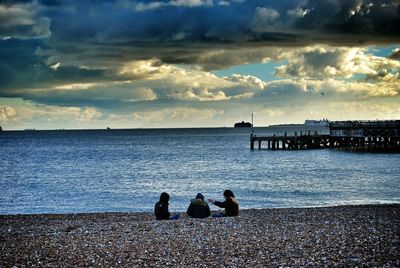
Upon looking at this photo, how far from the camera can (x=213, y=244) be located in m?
11.9

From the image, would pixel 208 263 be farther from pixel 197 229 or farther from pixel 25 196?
pixel 25 196

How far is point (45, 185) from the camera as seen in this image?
4072cm

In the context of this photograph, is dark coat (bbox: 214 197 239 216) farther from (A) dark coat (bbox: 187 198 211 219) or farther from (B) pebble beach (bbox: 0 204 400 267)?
(B) pebble beach (bbox: 0 204 400 267)

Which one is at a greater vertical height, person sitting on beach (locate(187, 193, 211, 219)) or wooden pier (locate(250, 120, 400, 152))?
wooden pier (locate(250, 120, 400, 152))

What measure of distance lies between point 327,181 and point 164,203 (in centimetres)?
2469

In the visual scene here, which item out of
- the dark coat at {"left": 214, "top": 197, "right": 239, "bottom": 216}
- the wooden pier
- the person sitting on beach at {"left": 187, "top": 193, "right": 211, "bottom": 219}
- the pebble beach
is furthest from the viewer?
the wooden pier

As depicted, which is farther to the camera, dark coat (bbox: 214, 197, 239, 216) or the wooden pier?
the wooden pier

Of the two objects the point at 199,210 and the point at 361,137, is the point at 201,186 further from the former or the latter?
the point at 361,137

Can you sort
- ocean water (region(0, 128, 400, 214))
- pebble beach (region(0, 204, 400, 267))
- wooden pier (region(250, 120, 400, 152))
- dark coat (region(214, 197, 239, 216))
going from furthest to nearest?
1. wooden pier (region(250, 120, 400, 152))
2. ocean water (region(0, 128, 400, 214))
3. dark coat (region(214, 197, 239, 216))
4. pebble beach (region(0, 204, 400, 267))

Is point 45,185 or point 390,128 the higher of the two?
point 390,128

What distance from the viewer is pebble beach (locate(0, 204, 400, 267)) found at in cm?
1049

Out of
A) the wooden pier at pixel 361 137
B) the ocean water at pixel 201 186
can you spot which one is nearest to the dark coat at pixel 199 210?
the ocean water at pixel 201 186

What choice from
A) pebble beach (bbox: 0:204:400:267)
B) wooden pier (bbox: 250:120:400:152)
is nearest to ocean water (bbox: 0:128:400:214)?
pebble beach (bbox: 0:204:400:267)

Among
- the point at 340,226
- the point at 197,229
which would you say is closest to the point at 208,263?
the point at 197,229
